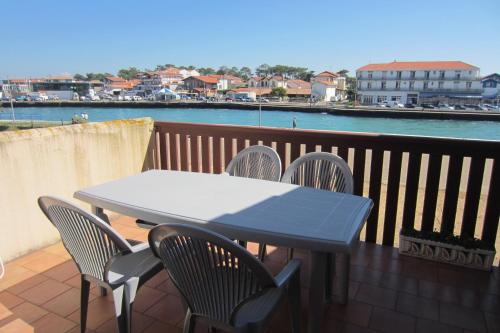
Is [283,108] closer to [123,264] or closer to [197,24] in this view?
[197,24]

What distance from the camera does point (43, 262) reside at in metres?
2.36

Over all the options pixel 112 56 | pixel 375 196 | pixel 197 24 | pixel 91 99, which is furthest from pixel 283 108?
pixel 375 196

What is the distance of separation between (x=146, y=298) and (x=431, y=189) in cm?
220

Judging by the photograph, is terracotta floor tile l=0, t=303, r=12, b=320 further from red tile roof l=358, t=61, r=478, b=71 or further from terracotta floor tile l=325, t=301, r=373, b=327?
A: red tile roof l=358, t=61, r=478, b=71

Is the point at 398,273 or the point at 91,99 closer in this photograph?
the point at 398,273

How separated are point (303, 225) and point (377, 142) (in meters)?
1.50

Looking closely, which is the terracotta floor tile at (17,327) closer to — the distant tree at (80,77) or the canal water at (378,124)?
the canal water at (378,124)

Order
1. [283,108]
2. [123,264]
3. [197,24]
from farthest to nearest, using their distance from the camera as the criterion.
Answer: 1. [283,108]
2. [197,24]
3. [123,264]

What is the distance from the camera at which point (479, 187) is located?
226 centimetres

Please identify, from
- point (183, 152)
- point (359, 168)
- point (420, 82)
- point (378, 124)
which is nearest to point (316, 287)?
point (359, 168)

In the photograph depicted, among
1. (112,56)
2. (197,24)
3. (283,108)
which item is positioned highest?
(197,24)

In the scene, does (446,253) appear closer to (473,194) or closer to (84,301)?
(473,194)

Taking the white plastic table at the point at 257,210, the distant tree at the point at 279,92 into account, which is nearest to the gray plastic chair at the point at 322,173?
the white plastic table at the point at 257,210

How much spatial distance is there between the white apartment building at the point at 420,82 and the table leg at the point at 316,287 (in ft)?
169
